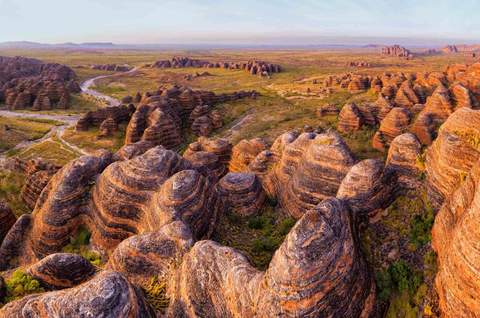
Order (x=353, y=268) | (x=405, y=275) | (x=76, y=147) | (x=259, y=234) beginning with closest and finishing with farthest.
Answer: (x=353, y=268)
(x=405, y=275)
(x=259, y=234)
(x=76, y=147)

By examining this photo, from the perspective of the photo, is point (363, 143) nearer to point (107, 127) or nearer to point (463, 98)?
point (463, 98)

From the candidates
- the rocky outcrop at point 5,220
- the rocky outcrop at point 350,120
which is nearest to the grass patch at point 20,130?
the rocky outcrop at point 5,220

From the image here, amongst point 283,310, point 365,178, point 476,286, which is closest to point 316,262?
point 283,310

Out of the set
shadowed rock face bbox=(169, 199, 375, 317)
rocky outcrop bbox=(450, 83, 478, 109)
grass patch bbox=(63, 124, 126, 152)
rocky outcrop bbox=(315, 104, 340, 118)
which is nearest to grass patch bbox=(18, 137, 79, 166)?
grass patch bbox=(63, 124, 126, 152)

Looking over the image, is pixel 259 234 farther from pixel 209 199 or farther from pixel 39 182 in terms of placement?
pixel 39 182

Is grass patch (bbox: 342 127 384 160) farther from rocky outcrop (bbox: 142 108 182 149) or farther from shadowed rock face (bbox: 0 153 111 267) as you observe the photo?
shadowed rock face (bbox: 0 153 111 267)

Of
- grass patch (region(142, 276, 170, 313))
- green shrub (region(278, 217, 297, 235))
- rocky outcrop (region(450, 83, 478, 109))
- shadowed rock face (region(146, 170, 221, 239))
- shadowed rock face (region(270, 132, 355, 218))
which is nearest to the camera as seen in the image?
grass patch (region(142, 276, 170, 313))

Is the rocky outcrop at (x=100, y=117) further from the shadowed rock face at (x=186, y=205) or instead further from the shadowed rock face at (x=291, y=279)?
the shadowed rock face at (x=291, y=279)
